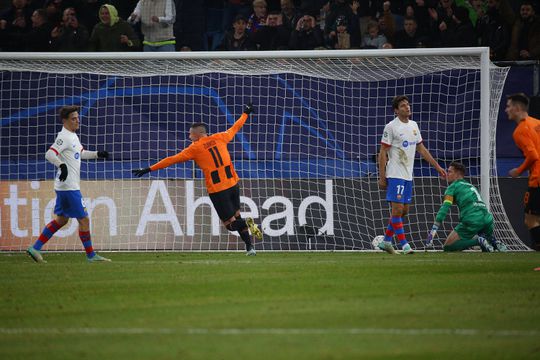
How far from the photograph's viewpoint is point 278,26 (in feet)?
68.2

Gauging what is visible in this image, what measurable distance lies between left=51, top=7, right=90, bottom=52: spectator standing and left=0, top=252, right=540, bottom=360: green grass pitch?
24.7 ft

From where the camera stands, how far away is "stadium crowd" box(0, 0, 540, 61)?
19.8 m

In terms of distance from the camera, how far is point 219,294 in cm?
1042

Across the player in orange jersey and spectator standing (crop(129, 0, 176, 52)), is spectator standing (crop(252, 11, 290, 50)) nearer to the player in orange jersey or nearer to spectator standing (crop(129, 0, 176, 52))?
spectator standing (crop(129, 0, 176, 52))

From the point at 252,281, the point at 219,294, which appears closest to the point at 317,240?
the point at 252,281

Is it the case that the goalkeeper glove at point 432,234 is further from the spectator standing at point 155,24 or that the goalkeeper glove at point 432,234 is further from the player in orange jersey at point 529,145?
the spectator standing at point 155,24

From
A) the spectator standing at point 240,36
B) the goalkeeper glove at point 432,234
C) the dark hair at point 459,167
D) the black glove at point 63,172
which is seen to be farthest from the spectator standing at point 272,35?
the black glove at point 63,172

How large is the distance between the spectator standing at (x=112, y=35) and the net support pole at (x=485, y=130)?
6.56 meters

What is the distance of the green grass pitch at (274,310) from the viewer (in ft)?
24.9

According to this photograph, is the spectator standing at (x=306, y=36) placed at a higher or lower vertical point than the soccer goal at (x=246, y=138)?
higher

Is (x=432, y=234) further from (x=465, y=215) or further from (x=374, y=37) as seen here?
(x=374, y=37)

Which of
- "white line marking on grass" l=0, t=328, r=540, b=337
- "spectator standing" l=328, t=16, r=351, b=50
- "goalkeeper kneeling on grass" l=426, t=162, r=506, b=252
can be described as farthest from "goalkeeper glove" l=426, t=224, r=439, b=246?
"white line marking on grass" l=0, t=328, r=540, b=337

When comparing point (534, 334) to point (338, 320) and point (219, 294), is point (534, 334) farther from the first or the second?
point (219, 294)

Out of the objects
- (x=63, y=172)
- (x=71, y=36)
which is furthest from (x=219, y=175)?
(x=71, y=36)
